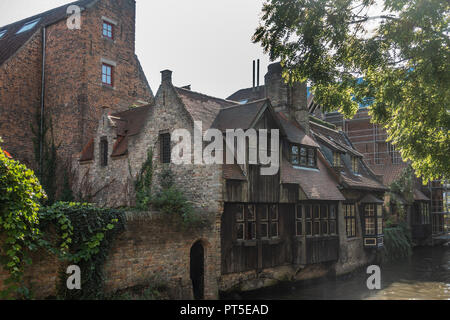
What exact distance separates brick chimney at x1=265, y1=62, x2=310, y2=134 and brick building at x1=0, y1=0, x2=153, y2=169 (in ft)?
26.2

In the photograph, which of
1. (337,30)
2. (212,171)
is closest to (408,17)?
(337,30)

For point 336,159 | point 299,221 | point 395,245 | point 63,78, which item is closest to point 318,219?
point 299,221

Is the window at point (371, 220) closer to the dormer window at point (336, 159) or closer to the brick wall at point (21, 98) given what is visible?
the dormer window at point (336, 159)

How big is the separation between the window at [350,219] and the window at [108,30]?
15.9 m

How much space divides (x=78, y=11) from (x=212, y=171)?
1396 cm

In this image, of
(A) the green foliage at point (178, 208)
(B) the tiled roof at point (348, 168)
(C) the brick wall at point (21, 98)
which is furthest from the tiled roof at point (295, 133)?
(C) the brick wall at point (21, 98)

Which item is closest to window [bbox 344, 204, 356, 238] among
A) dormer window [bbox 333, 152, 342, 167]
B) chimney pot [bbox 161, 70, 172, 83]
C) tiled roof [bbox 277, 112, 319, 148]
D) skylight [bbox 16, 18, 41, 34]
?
dormer window [bbox 333, 152, 342, 167]

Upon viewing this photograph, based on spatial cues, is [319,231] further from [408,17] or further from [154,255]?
[408,17]

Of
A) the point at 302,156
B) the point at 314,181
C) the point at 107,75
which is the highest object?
the point at 107,75

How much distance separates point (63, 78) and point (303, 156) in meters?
13.5

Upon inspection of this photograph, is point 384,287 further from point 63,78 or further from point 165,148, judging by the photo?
point 63,78

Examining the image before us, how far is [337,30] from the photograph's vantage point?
10555 millimetres

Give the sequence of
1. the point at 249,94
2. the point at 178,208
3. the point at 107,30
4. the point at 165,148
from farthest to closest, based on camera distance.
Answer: the point at 249,94
the point at 107,30
the point at 165,148
the point at 178,208

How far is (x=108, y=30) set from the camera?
24906 mm
